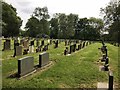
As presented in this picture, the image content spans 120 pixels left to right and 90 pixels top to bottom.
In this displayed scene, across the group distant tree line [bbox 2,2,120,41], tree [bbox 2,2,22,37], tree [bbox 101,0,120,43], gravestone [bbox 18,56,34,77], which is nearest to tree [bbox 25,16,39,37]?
distant tree line [bbox 2,2,120,41]

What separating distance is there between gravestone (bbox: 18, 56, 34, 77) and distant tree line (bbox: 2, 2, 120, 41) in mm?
49851

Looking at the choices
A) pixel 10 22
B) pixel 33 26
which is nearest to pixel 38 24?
pixel 33 26

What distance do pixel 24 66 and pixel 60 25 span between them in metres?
91.2

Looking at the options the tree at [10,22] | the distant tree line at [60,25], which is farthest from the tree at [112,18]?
the tree at [10,22]

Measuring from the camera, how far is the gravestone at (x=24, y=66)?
10.7 metres

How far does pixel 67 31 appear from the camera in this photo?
99.2m

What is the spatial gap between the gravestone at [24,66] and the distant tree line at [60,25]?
164ft

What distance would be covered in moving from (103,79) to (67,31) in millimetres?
87885

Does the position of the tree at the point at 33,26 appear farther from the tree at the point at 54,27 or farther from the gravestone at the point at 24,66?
the gravestone at the point at 24,66

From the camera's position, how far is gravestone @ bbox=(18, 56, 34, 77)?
10.7 m

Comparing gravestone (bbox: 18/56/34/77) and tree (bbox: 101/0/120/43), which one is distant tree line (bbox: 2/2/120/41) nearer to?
tree (bbox: 101/0/120/43)

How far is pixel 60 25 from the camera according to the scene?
10188 cm

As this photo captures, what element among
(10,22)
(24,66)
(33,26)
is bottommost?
A: (24,66)

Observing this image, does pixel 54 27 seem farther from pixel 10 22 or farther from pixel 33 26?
pixel 10 22
